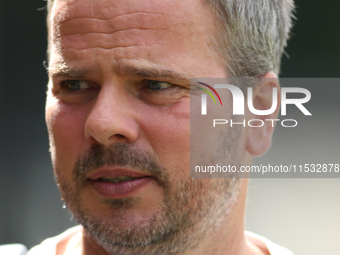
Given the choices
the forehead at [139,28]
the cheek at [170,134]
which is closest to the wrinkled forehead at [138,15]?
the forehead at [139,28]

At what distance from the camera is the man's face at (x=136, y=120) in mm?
1389

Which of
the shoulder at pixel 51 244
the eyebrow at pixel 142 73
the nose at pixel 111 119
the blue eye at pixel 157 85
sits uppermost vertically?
the eyebrow at pixel 142 73

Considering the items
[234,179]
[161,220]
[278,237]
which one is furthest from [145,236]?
[278,237]

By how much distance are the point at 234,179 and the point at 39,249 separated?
1013 millimetres

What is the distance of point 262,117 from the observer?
1791mm

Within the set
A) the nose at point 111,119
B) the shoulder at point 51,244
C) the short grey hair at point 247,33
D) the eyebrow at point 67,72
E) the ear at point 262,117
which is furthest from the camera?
the shoulder at point 51,244

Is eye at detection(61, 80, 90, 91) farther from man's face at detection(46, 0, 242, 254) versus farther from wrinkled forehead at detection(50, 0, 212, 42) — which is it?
wrinkled forehead at detection(50, 0, 212, 42)

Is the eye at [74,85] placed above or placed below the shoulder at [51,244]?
above

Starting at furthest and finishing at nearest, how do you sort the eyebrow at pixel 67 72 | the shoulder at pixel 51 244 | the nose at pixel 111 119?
the shoulder at pixel 51 244
the eyebrow at pixel 67 72
the nose at pixel 111 119

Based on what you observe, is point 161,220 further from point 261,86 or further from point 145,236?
point 261,86

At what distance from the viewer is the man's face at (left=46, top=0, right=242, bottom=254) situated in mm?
1389

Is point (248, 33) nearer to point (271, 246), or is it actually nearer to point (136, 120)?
point (136, 120)

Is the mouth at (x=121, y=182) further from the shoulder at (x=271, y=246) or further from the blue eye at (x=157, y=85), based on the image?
the shoulder at (x=271, y=246)

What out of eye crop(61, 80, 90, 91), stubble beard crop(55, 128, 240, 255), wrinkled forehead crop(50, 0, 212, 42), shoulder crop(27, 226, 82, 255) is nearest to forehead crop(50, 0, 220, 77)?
wrinkled forehead crop(50, 0, 212, 42)
